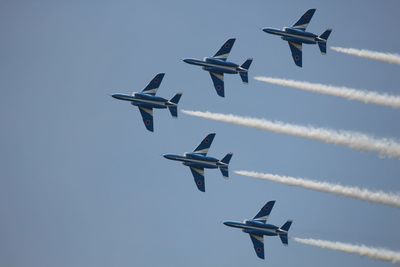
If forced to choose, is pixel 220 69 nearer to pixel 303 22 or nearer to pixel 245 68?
pixel 245 68

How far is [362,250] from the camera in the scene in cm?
6656

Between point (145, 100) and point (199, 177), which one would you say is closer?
point (199, 177)

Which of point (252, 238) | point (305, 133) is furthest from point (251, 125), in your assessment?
point (252, 238)

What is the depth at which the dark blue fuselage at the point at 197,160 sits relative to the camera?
7444 cm

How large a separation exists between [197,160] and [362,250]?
662 inches

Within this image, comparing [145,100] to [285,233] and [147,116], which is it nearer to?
[147,116]

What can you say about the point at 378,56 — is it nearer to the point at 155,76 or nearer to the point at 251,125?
the point at 251,125

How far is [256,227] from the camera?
7519 centimetres

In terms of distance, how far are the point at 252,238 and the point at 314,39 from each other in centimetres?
1775

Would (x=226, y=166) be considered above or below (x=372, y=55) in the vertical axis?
below

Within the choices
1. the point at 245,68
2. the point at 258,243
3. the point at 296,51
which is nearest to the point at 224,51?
the point at 245,68

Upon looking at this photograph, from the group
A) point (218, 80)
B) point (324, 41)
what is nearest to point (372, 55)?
point (324, 41)

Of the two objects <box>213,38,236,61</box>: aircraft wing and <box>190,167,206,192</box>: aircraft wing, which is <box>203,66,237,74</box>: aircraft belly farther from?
<box>190,167,206,192</box>: aircraft wing

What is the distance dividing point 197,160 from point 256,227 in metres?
7.58
